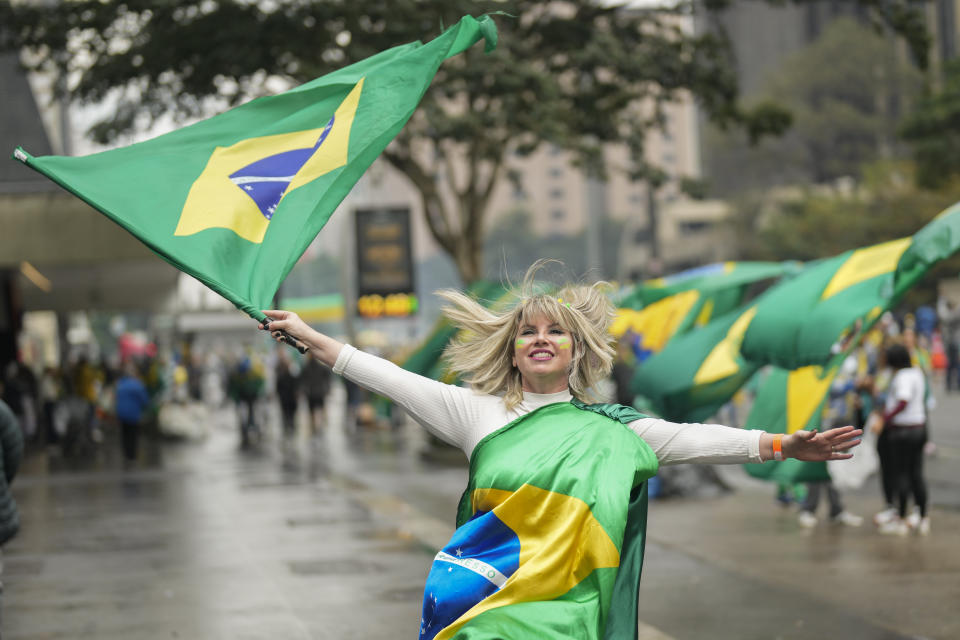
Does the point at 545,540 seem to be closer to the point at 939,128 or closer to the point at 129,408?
the point at 129,408

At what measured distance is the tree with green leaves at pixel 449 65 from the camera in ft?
55.5

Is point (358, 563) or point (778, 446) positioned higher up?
point (778, 446)

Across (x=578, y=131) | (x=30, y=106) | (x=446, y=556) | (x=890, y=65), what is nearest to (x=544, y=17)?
(x=578, y=131)

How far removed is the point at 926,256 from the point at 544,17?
10.3 metres

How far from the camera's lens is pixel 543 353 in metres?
4.37

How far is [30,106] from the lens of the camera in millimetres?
25906

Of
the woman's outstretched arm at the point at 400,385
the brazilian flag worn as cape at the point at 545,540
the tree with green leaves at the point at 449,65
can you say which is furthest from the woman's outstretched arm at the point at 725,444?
the tree with green leaves at the point at 449,65

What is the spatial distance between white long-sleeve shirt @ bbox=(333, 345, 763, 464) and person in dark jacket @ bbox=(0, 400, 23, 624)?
2.70m

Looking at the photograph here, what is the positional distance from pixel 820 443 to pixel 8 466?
426 centimetres

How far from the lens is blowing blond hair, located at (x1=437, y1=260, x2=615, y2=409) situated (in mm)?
4430

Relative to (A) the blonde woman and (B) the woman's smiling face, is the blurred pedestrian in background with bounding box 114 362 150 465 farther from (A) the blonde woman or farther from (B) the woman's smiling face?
(B) the woman's smiling face

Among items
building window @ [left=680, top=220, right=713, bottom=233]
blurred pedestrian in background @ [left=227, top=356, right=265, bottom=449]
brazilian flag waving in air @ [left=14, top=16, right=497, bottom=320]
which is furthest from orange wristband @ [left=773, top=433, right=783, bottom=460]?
building window @ [left=680, top=220, right=713, bottom=233]

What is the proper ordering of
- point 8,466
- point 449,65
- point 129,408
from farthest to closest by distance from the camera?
point 129,408 → point 449,65 → point 8,466

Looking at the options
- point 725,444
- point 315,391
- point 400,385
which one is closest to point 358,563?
point 400,385
